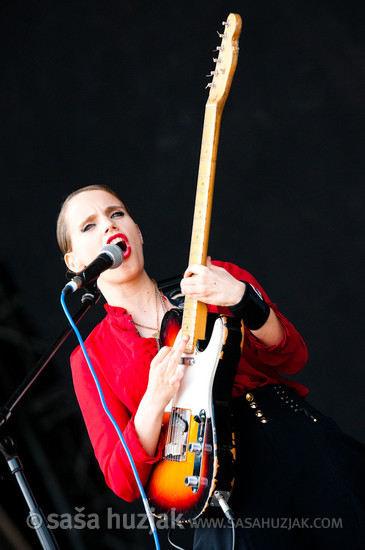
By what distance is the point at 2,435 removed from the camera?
3.82ft

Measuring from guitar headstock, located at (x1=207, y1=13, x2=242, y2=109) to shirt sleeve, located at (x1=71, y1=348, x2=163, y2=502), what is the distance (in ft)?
2.75

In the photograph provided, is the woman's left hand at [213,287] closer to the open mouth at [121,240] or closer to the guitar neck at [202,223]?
the guitar neck at [202,223]

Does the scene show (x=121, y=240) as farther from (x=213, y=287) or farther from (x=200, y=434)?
(x=200, y=434)

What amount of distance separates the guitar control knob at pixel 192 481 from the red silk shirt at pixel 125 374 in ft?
0.64

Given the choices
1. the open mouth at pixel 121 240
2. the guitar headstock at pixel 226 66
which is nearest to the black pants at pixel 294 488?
the open mouth at pixel 121 240

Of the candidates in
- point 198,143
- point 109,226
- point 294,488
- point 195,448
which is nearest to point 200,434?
point 195,448

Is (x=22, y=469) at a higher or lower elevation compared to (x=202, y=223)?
lower

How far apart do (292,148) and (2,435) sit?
2669 millimetres

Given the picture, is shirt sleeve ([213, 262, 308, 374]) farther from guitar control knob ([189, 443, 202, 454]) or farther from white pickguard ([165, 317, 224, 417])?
guitar control knob ([189, 443, 202, 454])

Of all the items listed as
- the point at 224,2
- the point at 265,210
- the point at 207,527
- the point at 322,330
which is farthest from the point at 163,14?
the point at 207,527

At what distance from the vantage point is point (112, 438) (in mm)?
1556

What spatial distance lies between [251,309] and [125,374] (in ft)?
1.36

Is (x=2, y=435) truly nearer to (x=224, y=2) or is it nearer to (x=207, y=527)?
(x=207, y=527)

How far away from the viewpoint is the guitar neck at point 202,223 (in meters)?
1.47
